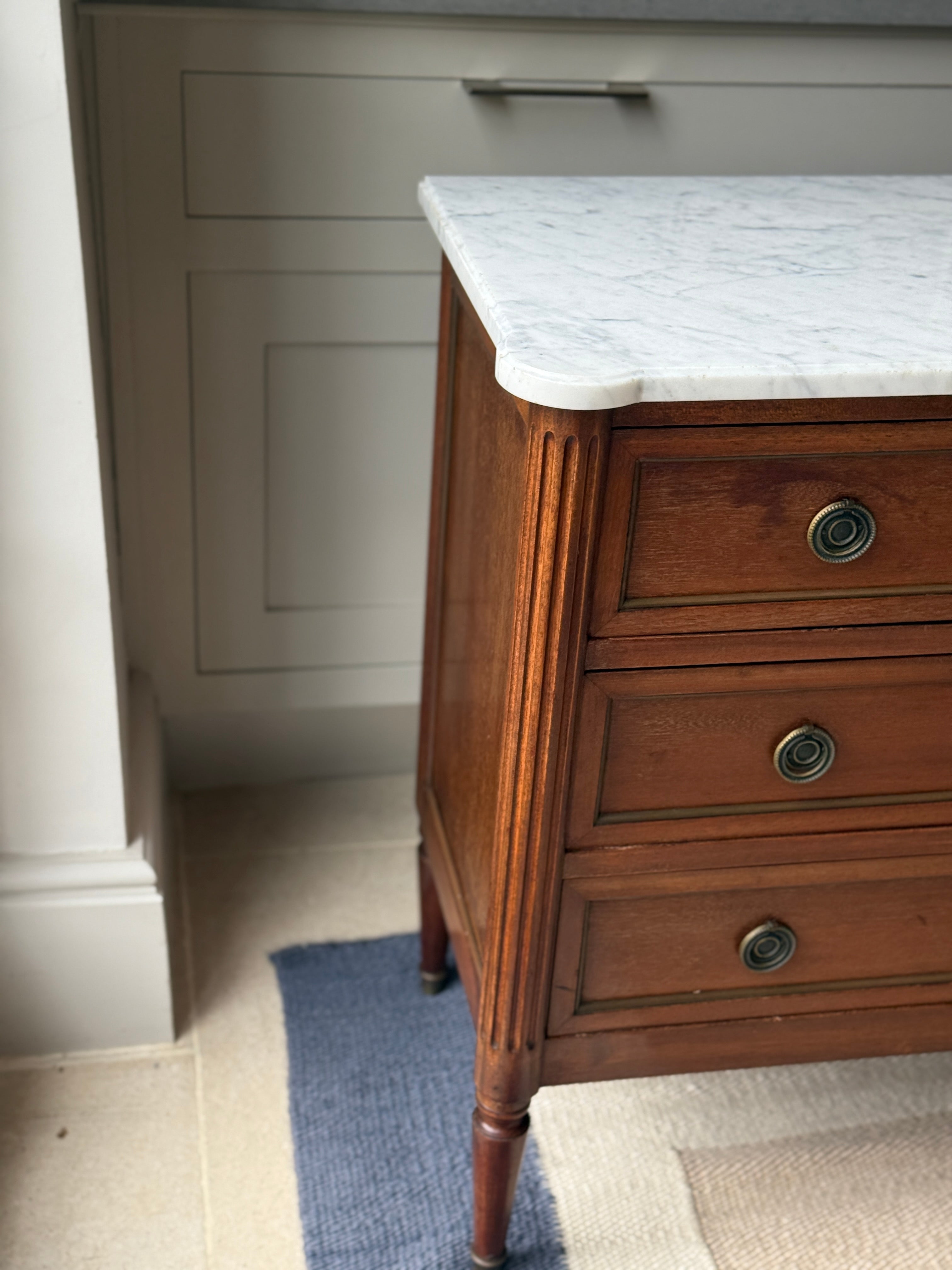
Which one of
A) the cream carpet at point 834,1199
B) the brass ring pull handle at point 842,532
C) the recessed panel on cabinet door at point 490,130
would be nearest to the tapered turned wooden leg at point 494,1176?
the cream carpet at point 834,1199

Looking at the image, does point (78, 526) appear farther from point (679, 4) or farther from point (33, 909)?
point (679, 4)

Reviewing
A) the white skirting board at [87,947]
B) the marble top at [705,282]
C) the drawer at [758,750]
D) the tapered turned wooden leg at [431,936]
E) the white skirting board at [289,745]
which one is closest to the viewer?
the marble top at [705,282]

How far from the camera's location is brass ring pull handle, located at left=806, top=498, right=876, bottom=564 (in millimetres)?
918

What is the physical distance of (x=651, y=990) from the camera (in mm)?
1088

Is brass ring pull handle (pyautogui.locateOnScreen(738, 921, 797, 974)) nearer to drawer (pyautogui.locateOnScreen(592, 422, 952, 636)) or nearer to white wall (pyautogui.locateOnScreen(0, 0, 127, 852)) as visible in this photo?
drawer (pyautogui.locateOnScreen(592, 422, 952, 636))

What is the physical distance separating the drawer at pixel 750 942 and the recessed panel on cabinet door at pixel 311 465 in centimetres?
68

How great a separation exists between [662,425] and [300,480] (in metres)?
0.77

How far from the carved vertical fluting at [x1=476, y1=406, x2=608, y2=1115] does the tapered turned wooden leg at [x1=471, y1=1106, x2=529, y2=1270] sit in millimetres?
23

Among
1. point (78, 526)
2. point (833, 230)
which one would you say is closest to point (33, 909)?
point (78, 526)

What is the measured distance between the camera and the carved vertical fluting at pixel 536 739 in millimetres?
854

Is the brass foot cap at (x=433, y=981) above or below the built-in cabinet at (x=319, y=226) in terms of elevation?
below

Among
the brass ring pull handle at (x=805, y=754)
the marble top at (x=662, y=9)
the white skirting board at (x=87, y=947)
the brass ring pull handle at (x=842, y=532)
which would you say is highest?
the marble top at (x=662, y=9)

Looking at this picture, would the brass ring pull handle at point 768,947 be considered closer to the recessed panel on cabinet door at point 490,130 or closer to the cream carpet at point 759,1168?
the cream carpet at point 759,1168

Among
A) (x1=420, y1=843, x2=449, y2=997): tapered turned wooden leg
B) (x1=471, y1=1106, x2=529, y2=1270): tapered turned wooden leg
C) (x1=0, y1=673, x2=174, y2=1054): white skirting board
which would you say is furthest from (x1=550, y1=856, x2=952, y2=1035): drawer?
(x1=0, y1=673, x2=174, y2=1054): white skirting board
